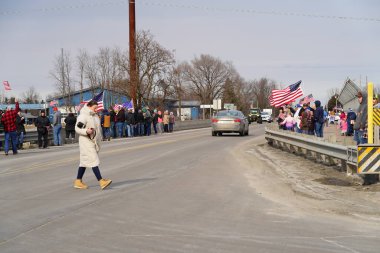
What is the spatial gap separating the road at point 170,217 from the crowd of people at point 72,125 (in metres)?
7.36

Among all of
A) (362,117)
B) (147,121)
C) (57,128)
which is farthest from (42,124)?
(362,117)

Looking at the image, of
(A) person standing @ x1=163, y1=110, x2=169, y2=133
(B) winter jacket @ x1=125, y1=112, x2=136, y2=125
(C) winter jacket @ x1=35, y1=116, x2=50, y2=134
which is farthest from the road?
(A) person standing @ x1=163, y1=110, x2=169, y2=133

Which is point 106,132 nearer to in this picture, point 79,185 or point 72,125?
point 72,125

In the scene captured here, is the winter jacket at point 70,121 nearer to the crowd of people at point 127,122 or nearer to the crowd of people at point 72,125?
the crowd of people at point 72,125

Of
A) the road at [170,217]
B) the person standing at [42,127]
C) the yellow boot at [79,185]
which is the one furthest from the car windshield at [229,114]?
the yellow boot at [79,185]

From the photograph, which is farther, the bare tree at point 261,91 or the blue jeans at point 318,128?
the bare tree at point 261,91

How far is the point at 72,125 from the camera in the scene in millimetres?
26344

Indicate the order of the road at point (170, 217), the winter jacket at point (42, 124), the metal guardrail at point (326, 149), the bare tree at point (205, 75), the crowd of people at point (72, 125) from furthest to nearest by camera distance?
the bare tree at point (205, 75) < the winter jacket at point (42, 124) < the crowd of people at point (72, 125) < the metal guardrail at point (326, 149) < the road at point (170, 217)

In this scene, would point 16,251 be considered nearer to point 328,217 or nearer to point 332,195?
point 328,217

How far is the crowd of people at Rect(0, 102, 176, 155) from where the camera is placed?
65.5ft

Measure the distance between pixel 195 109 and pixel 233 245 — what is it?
127171mm

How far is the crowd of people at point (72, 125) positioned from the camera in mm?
19950

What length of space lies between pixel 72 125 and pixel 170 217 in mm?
19728

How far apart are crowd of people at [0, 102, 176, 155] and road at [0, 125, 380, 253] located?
7362mm
